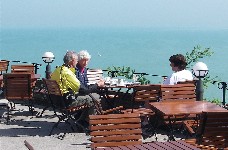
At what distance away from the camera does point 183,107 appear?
700cm

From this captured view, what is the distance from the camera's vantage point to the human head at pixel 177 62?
8086 mm

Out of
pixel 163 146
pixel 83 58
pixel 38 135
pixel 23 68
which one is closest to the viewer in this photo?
pixel 163 146

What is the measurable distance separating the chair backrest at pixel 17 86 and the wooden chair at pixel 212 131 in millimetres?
4574

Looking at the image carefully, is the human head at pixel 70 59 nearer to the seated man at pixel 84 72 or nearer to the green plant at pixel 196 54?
the seated man at pixel 84 72

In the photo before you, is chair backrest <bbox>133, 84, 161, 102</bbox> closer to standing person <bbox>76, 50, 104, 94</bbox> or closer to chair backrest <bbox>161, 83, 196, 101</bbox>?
chair backrest <bbox>161, 83, 196, 101</bbox>

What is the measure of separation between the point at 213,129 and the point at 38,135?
11.3ft

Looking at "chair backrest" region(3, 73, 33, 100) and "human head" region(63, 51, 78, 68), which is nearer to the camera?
"human head" region(63, 51, 78, 68)

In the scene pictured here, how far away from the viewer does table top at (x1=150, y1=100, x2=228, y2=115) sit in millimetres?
6637

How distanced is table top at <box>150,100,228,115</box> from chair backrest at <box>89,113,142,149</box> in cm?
95

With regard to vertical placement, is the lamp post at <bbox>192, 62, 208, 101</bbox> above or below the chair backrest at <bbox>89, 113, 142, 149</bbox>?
above

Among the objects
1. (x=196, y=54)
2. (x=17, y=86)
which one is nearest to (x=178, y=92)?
(x=17, y=86)

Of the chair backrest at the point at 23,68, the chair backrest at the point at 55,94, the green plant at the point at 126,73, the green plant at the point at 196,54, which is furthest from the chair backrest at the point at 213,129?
the green plant at the point at 196,54

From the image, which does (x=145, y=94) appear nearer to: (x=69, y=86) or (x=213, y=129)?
(x=69, y=86)

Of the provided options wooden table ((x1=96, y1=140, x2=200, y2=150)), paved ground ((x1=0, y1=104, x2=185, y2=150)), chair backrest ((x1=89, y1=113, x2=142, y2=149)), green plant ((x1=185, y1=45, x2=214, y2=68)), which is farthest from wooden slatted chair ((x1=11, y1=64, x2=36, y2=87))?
green plant ((x1=185, y1=45, x2=214, y2=68))
